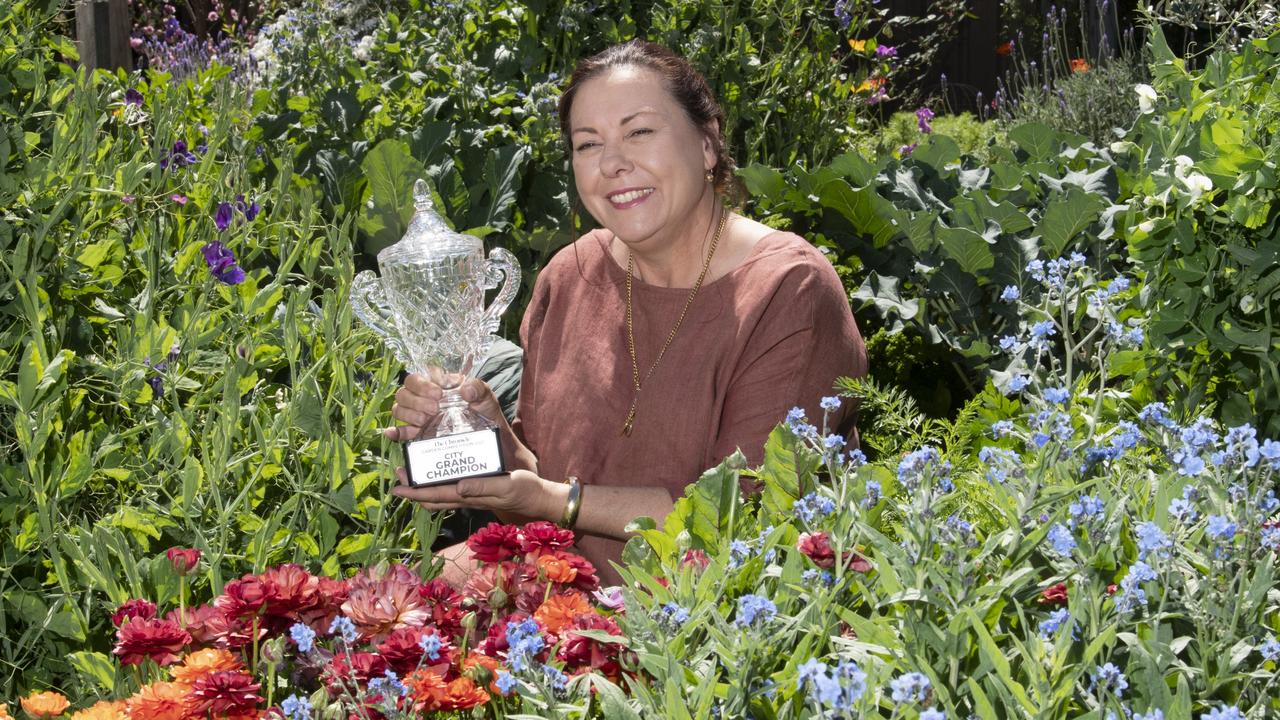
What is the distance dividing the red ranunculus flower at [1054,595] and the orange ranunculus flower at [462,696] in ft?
1.76

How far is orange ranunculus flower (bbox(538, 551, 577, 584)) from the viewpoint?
58.1 inches

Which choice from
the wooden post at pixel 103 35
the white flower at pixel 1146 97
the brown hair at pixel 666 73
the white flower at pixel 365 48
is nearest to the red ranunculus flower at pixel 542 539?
the brown hair at pixel 666 73

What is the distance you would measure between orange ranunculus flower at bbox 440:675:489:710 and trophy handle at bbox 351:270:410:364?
0.83m

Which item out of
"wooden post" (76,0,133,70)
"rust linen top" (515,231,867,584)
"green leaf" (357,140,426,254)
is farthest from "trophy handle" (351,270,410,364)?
"wooden post" (76,0,133,70)

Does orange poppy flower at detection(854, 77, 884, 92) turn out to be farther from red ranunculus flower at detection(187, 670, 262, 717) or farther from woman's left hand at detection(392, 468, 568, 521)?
red ranunculus flower at detection(187, 670, 262, 717)

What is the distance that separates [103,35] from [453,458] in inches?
135

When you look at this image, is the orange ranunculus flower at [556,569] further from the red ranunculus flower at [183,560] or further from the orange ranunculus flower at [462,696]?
the red ranunculus flower at [183,560]

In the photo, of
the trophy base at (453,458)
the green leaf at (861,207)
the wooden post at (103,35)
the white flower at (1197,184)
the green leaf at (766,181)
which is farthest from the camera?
the wooden post at (103,35)

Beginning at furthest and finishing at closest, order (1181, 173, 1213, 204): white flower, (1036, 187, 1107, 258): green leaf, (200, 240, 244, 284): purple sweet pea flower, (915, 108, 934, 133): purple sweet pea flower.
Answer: (915, 108, 934, 133): purple sweet pea flower < (1036, 187, 1107, 258): green leaf < (200, 240, 244, 284): purple sweet pea flower < (1181, 173, 1213, 204): white flower

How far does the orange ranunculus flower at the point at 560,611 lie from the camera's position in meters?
1.34

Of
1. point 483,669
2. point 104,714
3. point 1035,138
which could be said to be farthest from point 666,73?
point 1035,138

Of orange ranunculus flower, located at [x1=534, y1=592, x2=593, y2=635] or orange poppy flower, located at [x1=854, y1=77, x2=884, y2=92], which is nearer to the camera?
orange ranunculus flower, located at [x1=534, y1=592, x2=593, y2=635]

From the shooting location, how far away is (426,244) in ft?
6.72

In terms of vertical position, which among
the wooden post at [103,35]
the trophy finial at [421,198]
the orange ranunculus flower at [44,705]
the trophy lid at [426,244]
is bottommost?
the orange ranunculus flower at [44,705]
